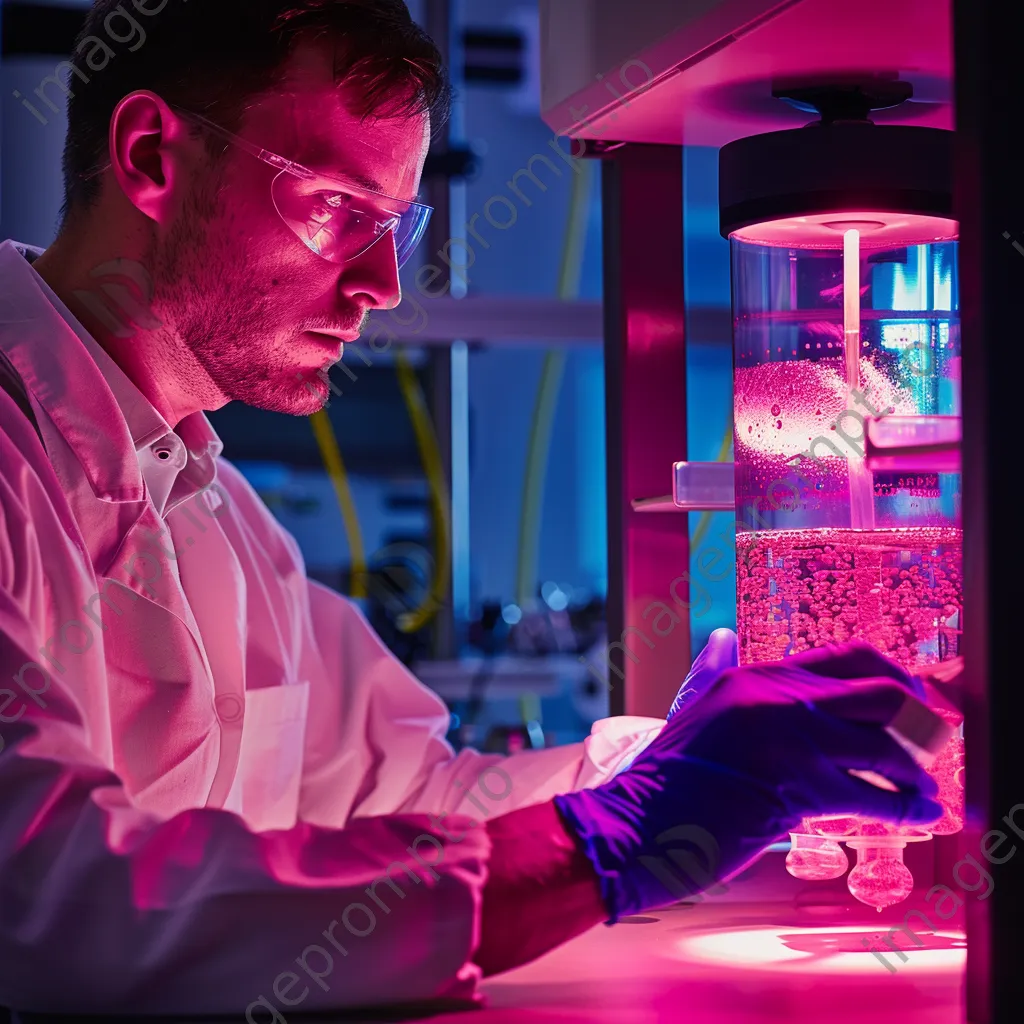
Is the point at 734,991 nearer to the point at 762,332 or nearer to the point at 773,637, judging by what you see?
the point at 773,637

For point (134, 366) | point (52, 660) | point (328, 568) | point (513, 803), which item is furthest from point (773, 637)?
point (328, 568)

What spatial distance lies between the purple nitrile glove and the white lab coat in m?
0.10

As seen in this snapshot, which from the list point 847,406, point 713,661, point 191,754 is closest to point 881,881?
point 713,661

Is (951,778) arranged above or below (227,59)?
below

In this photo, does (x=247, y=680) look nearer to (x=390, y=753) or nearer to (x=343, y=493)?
(x=390, y=753)

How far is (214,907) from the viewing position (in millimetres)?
782

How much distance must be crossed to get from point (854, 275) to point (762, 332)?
14cm

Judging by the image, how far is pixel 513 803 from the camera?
4.79 ft

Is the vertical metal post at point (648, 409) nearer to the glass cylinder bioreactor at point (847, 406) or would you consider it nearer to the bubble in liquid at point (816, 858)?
the glass cylinder bioreactor at point (847, 406)

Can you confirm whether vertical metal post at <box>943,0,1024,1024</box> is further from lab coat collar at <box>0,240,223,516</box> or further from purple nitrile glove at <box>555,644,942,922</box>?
lab coat collar at <box>0,240,223,516</box>

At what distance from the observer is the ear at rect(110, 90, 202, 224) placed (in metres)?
1.33

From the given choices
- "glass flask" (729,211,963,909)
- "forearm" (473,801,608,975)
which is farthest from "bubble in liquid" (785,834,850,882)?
"forearm" (473,801,608,975)

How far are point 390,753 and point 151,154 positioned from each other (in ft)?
2.58

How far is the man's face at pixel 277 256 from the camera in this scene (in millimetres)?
1322
